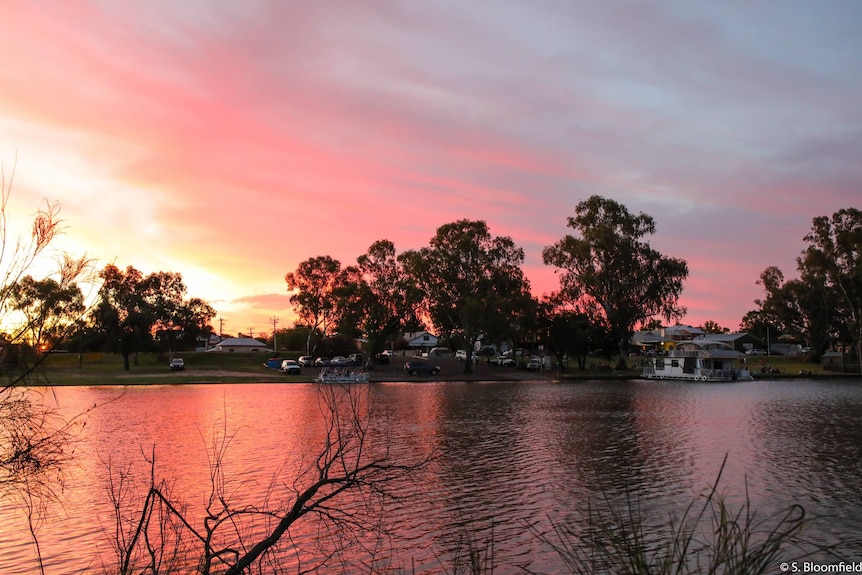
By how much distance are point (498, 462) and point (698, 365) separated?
77043mm

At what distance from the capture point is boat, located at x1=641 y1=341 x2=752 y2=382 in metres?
92.4

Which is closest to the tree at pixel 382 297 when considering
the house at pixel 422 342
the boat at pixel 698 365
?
the boat at pixel 698 365

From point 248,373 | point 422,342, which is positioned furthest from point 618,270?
point 422,342

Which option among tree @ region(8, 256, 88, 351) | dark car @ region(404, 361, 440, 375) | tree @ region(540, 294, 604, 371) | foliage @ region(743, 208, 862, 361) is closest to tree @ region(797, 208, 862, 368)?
foliage @ region(743, 208, 862, 361)

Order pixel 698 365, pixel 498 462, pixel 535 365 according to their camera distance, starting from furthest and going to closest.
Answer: pixel 535 365
pixel 698 365
pixel 498 462

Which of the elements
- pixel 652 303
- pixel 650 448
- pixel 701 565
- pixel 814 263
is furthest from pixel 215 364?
pixel 701 565

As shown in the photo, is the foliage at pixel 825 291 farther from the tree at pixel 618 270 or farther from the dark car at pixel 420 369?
the dark car at pixel 420 369

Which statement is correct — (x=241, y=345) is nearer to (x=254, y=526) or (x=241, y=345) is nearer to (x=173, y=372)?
(x=173, y=372)

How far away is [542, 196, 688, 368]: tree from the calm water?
4468 cm

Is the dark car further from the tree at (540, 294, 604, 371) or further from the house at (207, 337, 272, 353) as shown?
the house at (207, 337, 272, 353)

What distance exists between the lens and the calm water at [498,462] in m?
16.5

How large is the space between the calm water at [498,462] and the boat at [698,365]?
39633mm

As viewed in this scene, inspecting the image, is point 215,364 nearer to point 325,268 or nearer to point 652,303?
point 325,268

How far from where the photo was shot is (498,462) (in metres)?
26.6
